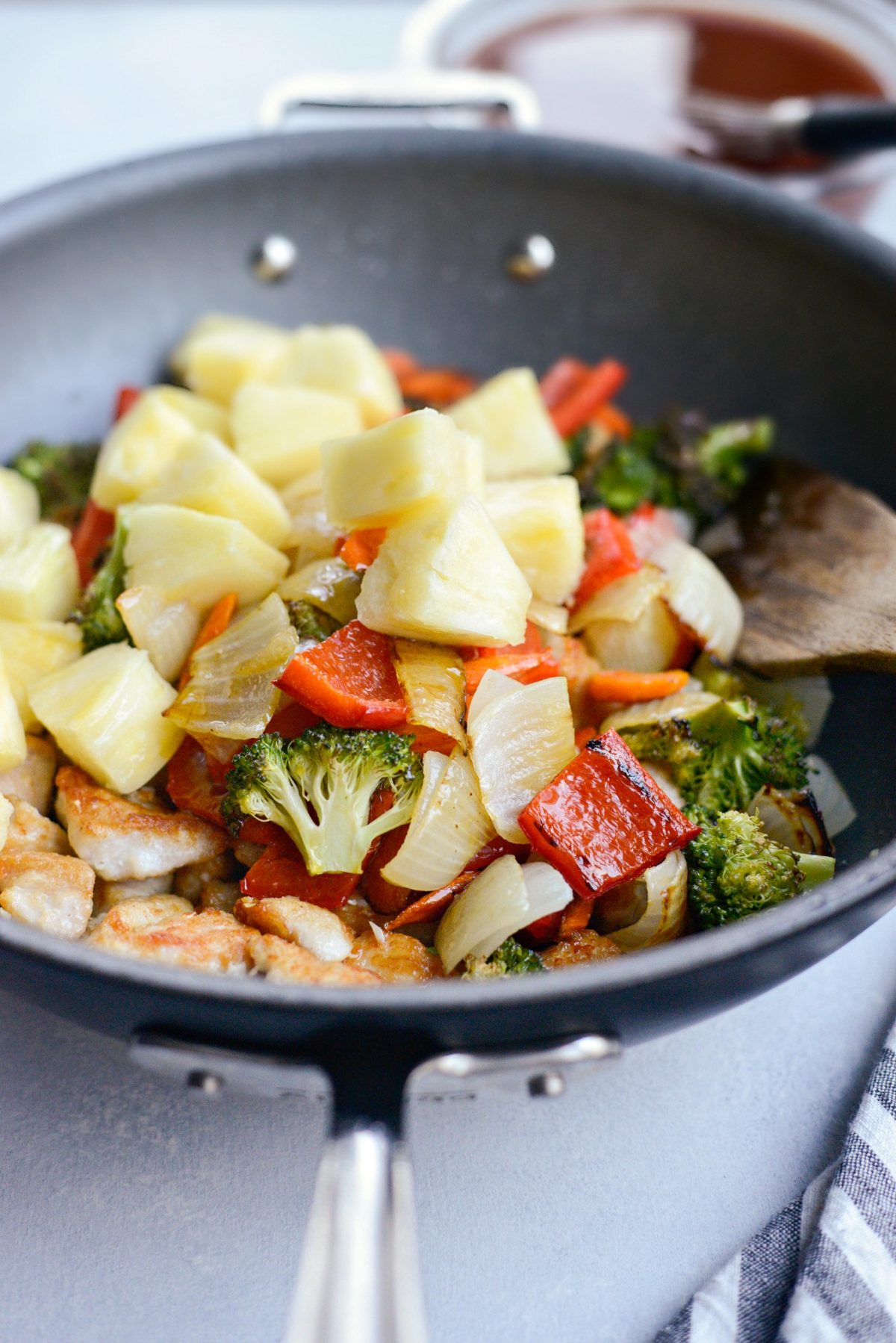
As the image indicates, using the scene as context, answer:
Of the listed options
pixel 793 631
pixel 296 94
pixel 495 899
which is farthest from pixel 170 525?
pixel 296 94

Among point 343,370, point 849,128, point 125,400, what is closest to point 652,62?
point 849,128

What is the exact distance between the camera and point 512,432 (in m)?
2.04

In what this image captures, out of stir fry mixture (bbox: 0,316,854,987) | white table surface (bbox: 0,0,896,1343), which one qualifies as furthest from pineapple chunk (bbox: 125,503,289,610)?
white table surface (bbox: 0,0,896,1343)

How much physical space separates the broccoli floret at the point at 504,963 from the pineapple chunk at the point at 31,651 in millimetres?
733

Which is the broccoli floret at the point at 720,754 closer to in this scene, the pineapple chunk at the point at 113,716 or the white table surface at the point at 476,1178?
the white table surface at the point at 476,1178

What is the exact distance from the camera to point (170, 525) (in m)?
1.68

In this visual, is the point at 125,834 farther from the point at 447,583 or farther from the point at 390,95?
the point at 390,95

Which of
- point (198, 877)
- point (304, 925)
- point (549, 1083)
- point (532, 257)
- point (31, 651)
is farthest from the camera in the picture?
point (532, 257)

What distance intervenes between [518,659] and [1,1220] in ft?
3.09

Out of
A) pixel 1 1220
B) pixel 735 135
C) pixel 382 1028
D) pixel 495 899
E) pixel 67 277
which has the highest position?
pixel 735 135

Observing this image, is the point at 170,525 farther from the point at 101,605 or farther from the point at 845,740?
the point at 845,740

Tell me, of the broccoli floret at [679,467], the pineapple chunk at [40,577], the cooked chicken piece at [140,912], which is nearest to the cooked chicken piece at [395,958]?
the cooked chicken piece at [140,912]

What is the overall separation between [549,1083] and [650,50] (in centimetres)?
272

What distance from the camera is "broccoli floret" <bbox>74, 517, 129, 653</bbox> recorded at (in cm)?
168
